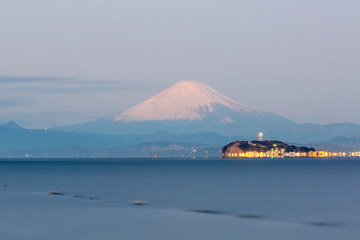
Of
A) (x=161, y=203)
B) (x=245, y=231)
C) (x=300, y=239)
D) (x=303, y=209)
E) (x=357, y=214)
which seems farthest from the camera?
(x=161, y=203)

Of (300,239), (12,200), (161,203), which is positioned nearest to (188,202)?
(161,203)

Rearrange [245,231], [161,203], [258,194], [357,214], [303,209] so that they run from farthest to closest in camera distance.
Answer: [258,194], [161,203], [303,209], [357,214], [245,231]

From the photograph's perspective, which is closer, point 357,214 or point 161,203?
point 357,214

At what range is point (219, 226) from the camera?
5125 cm

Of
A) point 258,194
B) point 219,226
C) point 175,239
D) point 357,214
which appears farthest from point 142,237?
point 258,194

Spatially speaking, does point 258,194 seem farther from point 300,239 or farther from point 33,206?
point 300,239

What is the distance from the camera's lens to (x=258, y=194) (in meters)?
90.4

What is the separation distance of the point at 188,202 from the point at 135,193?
1801 centimetres

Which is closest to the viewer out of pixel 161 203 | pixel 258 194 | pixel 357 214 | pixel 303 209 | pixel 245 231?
pixel 245 231

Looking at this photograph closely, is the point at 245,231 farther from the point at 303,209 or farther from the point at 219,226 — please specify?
the point at 303,209

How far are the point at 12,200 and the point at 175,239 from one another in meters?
39.0

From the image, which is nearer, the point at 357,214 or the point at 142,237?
the point at 142,237

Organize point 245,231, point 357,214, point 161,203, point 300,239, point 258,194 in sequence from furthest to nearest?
point 258,194
point 161,203
point 357,214
point 245,231
point 300,239

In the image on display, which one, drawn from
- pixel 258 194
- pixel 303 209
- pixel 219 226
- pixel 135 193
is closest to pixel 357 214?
pixel 303 209
